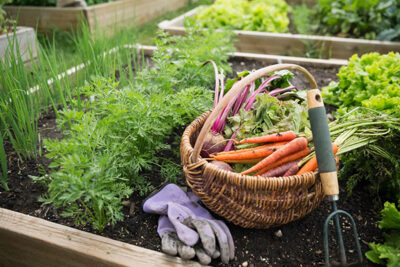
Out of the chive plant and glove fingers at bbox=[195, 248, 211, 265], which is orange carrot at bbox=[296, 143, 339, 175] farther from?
the chive plant

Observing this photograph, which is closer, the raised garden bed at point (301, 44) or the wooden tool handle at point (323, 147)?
the wooden tool handle at point (323, 147)

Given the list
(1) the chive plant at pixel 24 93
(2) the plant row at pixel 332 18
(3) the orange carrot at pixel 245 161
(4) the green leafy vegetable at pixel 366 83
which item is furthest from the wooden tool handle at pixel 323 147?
(2) the plant row at pixel 332 18

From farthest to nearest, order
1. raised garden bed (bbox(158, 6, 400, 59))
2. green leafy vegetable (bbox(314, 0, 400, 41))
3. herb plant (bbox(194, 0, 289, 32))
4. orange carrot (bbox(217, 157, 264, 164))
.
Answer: herb plant (bbox(194, 0, 289, 32))
green leafy vegetable (bbox(314, 0, 400, 41))
raised garden bed (bbox(158, 6, 400, 59))
orange carrot (bbox(217, 157, 264, 164))

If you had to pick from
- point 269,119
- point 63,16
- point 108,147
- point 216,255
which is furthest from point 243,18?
point 216,255

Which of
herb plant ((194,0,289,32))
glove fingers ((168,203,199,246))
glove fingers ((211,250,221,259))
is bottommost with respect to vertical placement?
glove fingers ((211,250,221,259))

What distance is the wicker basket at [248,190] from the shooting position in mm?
1455

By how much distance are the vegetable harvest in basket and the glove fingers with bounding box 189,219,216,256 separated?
32cm

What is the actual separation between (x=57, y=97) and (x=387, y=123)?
235cm

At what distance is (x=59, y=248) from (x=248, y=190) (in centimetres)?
100

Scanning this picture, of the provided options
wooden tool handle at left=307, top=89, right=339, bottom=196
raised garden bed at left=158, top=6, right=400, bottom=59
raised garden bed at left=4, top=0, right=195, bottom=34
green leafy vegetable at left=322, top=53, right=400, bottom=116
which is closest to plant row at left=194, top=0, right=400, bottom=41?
raised garden bed at left=158, top=6, right=400, bottom=59

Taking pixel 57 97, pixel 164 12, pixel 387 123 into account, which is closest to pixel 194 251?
pixel 387 123

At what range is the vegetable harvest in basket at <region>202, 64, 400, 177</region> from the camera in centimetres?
164

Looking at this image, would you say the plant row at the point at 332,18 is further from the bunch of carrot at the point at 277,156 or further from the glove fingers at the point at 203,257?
the glove fingers at the point at 203,257

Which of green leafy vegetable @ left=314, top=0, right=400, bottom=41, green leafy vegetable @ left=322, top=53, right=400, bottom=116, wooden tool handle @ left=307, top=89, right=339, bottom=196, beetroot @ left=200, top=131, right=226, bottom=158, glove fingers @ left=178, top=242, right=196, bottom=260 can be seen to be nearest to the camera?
wooden tool handle @ left=307, top=89, right=339, bottom=196
